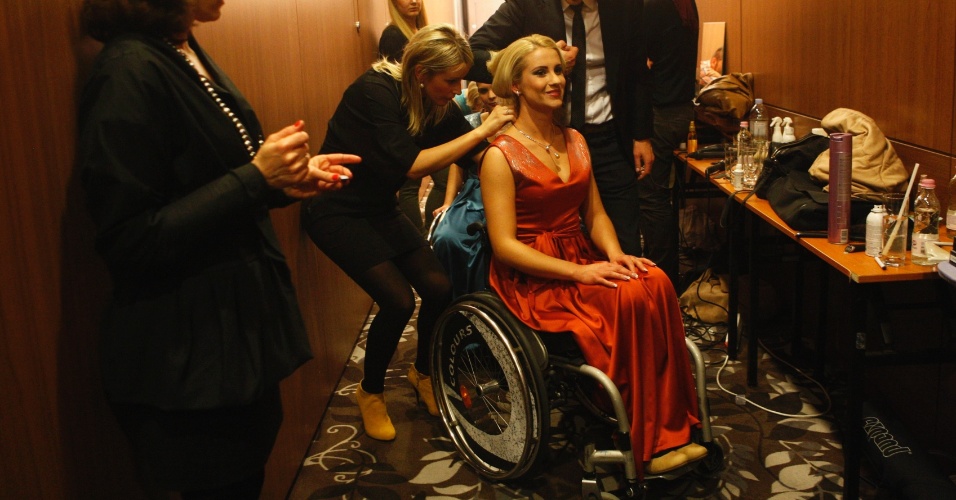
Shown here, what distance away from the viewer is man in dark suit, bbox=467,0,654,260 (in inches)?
118

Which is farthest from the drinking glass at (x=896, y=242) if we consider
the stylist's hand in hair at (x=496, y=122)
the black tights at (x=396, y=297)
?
the black tights at (x=396, y=297)

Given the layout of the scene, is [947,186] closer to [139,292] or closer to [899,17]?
[899,17]

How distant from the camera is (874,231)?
223 cm

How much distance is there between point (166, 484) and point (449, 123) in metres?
1.60

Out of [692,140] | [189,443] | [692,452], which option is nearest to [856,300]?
[692,452]

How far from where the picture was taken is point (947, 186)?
243cm

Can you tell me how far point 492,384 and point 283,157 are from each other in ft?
3.98

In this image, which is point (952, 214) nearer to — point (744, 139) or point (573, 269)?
point (573, 269)

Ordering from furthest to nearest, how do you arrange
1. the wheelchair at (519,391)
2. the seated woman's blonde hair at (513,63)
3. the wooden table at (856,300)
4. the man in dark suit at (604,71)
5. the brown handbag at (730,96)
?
the brown handbag at (730,96) < the man in dark suit at (604,71) < the seated woman's blonde hair at (513,63) < the wheelchair at (519,391) < the wooden table at (856,300)

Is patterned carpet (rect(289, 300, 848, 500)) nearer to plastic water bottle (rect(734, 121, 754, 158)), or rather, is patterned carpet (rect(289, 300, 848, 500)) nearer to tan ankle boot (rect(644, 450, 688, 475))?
tan ankle boot (rect(644, 450, 688, 475))

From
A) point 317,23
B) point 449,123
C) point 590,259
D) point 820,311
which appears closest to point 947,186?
point 820,311

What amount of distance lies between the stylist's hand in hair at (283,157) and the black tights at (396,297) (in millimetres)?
1213

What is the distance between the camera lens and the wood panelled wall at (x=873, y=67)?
7.97ft

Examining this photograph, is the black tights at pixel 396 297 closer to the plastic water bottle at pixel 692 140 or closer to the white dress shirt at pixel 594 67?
the white dress shirt at pixel 594 67
